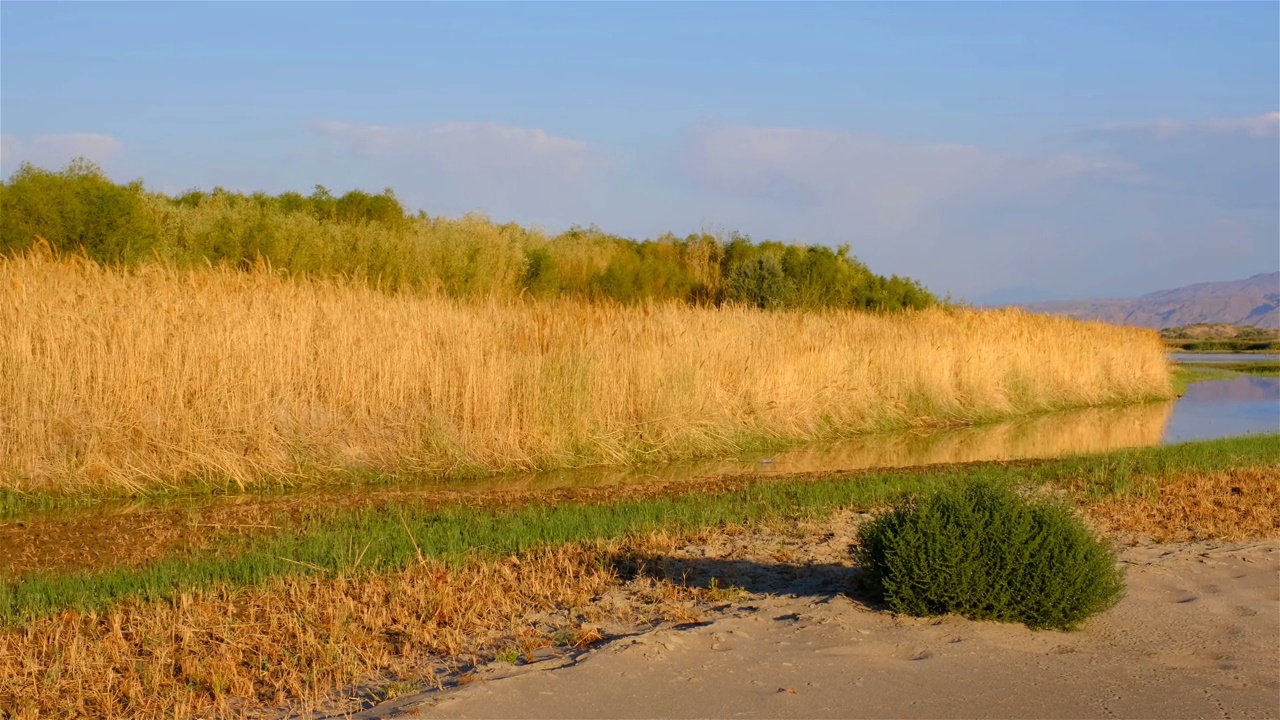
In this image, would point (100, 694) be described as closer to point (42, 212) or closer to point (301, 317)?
point (301, 317)

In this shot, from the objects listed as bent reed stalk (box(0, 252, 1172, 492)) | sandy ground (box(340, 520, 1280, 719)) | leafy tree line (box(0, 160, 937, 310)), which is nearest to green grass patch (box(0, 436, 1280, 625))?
sandy ground (box(340, 520, 1280, 719))

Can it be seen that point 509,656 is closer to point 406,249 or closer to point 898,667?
point 898,667

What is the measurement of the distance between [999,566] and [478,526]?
4754mm

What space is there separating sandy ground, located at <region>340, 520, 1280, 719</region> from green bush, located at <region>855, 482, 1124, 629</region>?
128 millimetres

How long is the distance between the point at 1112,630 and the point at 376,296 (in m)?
11.9

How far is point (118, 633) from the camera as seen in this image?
248 inches

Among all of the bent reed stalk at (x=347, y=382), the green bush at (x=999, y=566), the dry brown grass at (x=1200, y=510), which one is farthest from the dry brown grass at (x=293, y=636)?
the bent reed stalk at (x=347, y=382)

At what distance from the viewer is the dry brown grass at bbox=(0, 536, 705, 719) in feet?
18.2

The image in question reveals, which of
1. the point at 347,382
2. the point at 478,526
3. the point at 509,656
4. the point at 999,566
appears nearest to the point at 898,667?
the point at 999,566

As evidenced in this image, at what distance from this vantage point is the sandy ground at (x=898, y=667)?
16.9ft

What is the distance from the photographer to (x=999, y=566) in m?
6.42

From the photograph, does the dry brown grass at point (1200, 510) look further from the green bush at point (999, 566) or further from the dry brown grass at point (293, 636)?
the dry brown grass at point (293, 636)

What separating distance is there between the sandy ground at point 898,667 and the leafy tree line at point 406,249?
11566 millimetres

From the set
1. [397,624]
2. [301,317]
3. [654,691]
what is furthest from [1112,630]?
[301,317]
